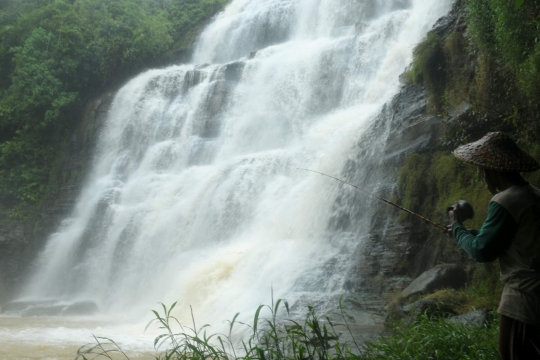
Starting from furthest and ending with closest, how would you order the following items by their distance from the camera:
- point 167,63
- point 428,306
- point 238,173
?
point 167,63, point 238,173, point 428,306

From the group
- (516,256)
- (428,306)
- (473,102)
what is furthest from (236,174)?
(516,256)

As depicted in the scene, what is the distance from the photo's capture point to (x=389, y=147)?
31.0 feet

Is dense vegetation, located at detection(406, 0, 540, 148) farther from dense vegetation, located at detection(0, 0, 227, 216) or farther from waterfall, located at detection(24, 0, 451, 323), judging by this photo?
dense vegetation, located at detection(0, 0, 227, 216)

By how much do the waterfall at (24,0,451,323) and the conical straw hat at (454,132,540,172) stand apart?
5679 millimetres

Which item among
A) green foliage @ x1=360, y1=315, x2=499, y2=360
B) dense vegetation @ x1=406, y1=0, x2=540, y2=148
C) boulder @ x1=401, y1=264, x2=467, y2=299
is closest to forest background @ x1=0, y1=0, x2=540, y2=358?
dense vegetation @ x1=406, y1=0, x2=540, y2=148

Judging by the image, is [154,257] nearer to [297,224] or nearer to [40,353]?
[297,224]

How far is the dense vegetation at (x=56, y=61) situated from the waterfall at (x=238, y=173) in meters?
2.05

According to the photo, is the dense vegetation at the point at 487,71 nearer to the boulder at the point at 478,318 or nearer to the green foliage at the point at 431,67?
the green foliage at the point at 431,67

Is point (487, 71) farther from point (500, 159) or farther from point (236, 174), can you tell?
point (236, 174)

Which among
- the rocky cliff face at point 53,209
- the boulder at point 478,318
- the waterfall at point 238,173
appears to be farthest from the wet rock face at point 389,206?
the rocky cliff face at point 53,209

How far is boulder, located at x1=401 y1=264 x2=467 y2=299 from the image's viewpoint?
6.82 m

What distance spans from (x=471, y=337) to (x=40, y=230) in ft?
59.9

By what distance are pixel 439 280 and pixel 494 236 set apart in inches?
184

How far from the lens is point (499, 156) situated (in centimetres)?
275
